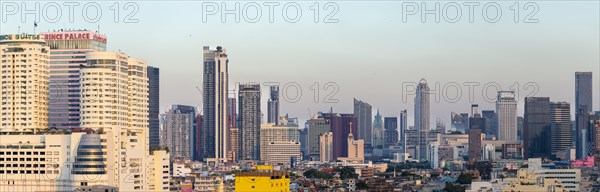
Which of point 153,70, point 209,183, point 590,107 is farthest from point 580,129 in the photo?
point 209,183

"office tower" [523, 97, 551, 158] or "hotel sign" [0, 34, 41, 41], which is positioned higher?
"hotel sign" [0, 34, 41, 41]

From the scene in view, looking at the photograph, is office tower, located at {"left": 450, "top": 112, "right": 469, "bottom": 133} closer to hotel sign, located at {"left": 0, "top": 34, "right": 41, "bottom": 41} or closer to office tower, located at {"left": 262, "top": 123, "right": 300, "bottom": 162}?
office tower, located at {"left": 262, "top": 123, "right": 300, "bottom": 162}

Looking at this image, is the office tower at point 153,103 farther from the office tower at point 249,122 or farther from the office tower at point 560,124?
the office tower at point 560,124

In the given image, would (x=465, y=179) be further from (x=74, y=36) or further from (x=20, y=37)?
(x=20, y=37)

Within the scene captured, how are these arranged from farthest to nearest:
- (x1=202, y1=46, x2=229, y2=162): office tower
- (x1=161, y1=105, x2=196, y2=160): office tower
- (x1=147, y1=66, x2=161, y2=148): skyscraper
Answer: (x1=202, y1=46, x2=229, y2=162): office tower
(x1=161, y1=105, x2=196, y2=160): office tower
(x1=147, y1=66, x2=161, y2=148): skyscraper

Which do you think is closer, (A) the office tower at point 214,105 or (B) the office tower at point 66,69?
(B) the office tower at point 66,69

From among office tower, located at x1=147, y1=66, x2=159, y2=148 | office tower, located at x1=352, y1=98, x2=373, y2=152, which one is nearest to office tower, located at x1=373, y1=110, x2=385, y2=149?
office tower, located at x1=352, y1=98, x2=373, y2=152

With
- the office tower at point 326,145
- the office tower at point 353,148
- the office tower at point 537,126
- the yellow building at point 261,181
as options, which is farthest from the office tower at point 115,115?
the office tower at point 326,145
